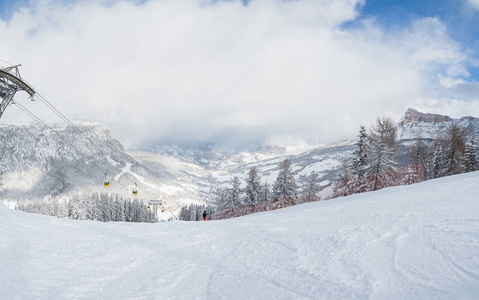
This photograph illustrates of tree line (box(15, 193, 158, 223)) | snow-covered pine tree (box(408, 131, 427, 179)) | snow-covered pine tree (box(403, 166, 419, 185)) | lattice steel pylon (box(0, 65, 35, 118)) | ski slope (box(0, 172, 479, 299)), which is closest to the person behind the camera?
ski slope (box(0, 172, 479, 299))

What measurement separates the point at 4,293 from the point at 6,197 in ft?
747

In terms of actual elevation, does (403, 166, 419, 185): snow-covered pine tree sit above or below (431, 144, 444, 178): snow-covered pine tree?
below

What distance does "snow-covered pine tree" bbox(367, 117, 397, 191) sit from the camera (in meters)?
27.6

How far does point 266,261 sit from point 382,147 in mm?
26387

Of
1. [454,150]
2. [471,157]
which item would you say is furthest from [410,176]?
[471,157]

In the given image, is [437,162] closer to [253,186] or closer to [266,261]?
[253,186]

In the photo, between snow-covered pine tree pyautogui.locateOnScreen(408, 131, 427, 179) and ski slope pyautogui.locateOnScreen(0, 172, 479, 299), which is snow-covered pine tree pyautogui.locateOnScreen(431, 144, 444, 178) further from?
ski slope pyautogui.locateOnScreen(0, 172, 479, 299)

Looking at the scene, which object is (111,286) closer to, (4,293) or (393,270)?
(4,293)

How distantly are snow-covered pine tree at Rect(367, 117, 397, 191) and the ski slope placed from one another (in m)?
19.6

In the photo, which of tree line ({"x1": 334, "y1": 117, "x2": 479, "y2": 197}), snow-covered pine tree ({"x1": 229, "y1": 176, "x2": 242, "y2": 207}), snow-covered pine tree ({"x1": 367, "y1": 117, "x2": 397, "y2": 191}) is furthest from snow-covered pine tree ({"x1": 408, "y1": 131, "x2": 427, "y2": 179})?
snow-covered pine tree ({"x1": 229, "y1": 176, "x2": 242, "y2": 207})

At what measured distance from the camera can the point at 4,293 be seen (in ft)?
14.0

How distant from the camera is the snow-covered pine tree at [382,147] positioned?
27.6m

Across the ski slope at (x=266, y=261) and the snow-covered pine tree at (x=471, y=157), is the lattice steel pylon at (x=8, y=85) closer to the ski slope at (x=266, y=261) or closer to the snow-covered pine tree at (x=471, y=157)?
the ski slope at (x=266, y=261)

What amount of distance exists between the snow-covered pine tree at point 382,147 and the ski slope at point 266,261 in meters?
19.6
